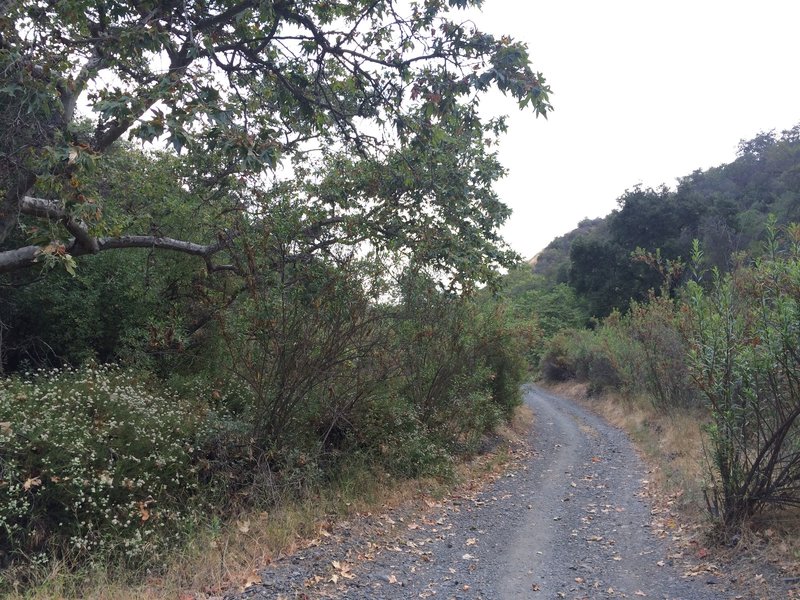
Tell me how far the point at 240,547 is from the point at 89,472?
1610mm

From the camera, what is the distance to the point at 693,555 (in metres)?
6.32

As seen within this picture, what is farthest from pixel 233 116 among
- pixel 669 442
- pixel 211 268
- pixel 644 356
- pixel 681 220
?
pixel 681 220

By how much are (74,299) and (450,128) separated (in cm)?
604

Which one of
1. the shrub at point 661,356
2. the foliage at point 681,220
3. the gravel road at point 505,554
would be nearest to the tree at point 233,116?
the gravel road at point 505,554

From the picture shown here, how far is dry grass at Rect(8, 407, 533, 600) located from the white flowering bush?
36cm

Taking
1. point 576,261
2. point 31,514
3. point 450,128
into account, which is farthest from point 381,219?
point 576,261

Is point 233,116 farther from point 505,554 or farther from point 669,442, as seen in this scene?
point 669,442

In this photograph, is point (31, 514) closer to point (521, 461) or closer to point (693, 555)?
point (693, 555)

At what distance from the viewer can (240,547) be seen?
19.9ft

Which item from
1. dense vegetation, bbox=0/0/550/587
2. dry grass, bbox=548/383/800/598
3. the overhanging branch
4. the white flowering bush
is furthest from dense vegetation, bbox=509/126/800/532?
the overhanging branch

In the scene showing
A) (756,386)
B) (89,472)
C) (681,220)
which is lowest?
(89,472)

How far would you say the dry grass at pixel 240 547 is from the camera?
4.99m

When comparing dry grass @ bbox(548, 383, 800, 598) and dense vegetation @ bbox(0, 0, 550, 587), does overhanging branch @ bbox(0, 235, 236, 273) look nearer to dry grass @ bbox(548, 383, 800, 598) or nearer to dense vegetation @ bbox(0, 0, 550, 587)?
dense vegetation @ bbox(0, 0, 550, 587)

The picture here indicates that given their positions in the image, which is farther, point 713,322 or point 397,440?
point 397,440
